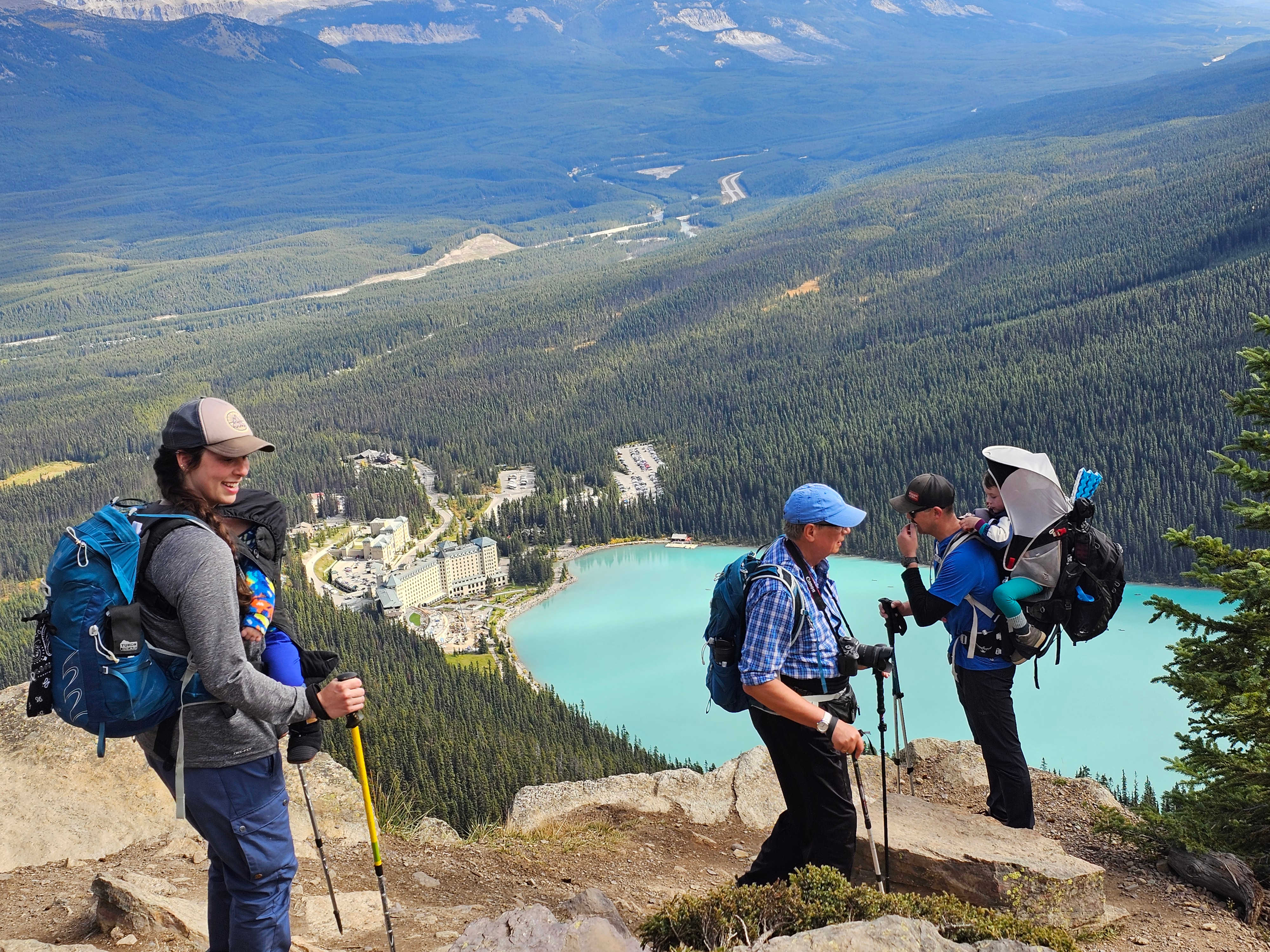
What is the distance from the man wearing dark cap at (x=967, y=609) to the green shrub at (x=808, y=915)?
188cm

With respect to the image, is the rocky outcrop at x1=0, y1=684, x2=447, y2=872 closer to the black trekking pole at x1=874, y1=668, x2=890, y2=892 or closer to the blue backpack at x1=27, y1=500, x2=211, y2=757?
the black trekking pole at x1=874, y1=668, x2=890, y2=892

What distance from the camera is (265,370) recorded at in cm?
13300

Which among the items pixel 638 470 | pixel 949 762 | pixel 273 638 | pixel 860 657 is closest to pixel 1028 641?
pixel 860 657

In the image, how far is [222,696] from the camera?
5.03 metres

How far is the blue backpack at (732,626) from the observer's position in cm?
660

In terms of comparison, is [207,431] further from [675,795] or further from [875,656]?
[675,795]

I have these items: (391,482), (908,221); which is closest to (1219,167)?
(908,221)

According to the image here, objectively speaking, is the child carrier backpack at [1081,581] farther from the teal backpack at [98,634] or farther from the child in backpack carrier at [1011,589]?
the teal backpack at [98,634]

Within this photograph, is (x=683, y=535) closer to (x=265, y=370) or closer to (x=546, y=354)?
(x=546, y=354)

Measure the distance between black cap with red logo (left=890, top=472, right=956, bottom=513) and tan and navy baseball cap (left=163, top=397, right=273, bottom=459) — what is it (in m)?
4.58

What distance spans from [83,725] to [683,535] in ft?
226

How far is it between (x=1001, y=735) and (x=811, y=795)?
2.18 meters

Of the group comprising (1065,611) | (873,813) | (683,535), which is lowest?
(683,535)

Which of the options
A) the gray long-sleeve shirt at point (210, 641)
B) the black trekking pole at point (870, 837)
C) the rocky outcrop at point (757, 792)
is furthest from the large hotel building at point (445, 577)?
the gray long-sleeve shirt at point (210, 641)
